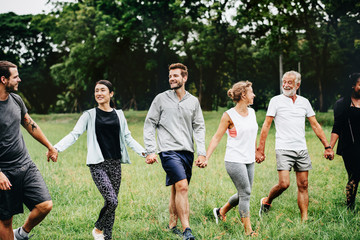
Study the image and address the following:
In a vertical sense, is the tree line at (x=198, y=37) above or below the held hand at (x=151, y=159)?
above

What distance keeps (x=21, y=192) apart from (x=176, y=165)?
1.85 m

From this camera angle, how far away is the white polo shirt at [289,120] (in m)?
5.46

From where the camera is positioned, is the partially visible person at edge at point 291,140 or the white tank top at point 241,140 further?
the partially visible person at edge at point 291,140

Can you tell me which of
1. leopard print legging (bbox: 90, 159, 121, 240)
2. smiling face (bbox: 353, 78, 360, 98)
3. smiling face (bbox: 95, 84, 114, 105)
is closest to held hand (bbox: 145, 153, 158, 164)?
leopard print legging (bbox: 90, 159, 121, 240)

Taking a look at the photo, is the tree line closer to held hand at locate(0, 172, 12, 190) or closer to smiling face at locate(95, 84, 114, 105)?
smiling face at locate(95, 84, 114, 105)

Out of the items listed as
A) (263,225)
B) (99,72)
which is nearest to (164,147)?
(263,225)

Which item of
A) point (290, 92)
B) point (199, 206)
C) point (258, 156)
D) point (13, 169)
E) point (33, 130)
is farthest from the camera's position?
point (199, 206)

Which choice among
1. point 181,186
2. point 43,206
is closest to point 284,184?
point 181,186

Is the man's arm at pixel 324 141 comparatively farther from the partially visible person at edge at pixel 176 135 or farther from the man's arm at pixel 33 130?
the man's arm at pixel 33 130

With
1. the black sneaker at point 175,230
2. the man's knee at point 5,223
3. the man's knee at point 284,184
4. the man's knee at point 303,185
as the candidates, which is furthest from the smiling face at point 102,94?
the man's knee at point 303,185

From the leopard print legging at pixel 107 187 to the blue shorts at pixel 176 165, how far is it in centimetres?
64

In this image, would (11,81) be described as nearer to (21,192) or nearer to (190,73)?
(21,192)

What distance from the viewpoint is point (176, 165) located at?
488 centimetres

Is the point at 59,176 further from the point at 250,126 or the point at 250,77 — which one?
the point at 250,77
